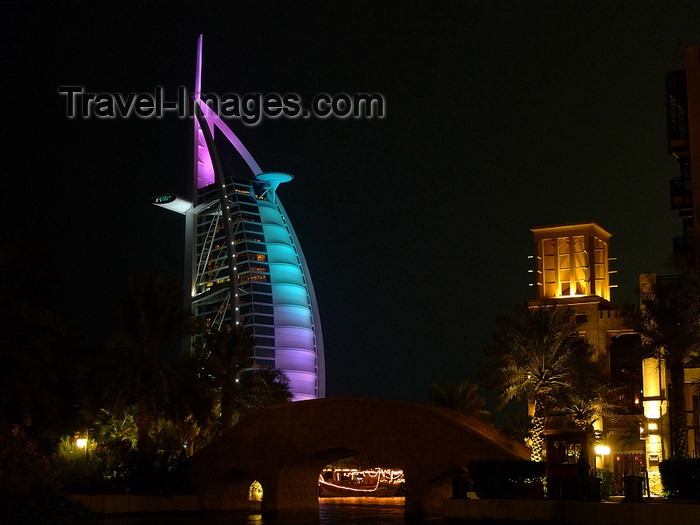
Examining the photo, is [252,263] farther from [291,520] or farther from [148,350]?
[291,520]

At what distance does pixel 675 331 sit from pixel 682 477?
39.5ft

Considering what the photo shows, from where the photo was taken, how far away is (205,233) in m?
122

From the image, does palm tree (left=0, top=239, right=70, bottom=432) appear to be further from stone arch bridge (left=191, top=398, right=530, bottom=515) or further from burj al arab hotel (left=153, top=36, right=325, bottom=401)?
burj al arab hotel (left=153, top=36, right=325, bottom=401)

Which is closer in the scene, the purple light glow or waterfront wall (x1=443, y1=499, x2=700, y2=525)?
waterfront wall (x1=443, y1=499, x2=700, y2=525)

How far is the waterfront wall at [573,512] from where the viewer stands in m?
29.5

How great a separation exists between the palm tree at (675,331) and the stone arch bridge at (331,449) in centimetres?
651

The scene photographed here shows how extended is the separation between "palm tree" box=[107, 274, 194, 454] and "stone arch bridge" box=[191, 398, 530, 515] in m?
3.10

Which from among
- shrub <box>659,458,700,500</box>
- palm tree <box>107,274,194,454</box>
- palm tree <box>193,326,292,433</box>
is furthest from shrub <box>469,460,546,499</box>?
palm tree <box>193,326,292,433</box>

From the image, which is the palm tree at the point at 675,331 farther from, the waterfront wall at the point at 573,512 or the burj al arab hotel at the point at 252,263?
the burj al arab hotel at the point at 252,263

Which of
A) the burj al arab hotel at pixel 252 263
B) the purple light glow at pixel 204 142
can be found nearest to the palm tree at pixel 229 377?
the burj al arab hotel at pixel 252 263

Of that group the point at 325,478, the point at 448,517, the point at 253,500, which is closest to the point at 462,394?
the point at 325,478

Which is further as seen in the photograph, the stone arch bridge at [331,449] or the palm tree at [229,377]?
the palm tree at [229,377]

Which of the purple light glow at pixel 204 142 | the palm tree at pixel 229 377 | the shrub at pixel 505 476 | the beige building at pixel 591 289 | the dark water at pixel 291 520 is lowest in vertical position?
the dark water at pixel 291 520

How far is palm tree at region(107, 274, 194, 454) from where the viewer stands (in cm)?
4891
